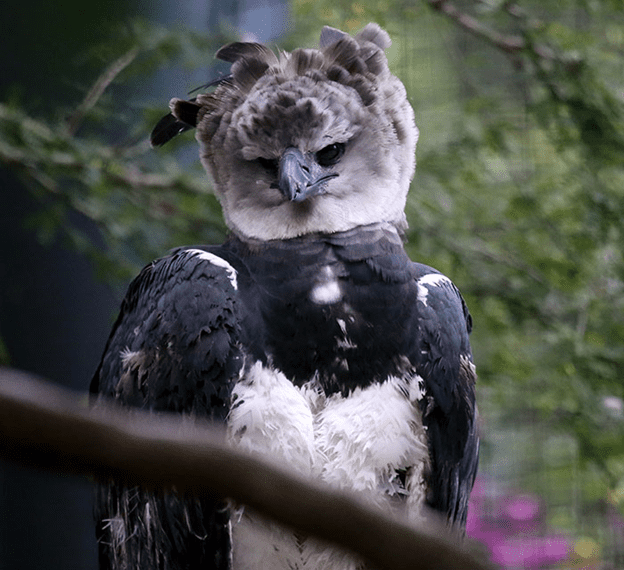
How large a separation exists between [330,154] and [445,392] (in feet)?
1.50

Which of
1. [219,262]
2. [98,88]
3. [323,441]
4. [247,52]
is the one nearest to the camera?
[323,441]

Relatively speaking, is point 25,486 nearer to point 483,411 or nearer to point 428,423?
point 483,411

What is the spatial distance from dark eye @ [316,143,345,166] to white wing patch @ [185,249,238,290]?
24 cm

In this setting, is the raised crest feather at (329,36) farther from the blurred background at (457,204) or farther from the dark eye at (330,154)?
the blurred background at (457,204)

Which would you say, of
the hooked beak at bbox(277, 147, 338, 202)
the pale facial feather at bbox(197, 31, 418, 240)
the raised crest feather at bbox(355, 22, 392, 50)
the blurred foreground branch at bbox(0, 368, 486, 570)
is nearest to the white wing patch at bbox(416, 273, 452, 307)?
the pale facial feather at bbox(197, 31, 418, 240)

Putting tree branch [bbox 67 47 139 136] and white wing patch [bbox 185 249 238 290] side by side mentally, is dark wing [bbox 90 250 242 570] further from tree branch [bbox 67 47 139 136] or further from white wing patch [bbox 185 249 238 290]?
tree branch [bbox 67 47 139 136]

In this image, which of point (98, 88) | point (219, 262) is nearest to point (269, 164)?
point (219, 262)

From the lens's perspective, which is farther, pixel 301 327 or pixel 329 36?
pixel 329 36

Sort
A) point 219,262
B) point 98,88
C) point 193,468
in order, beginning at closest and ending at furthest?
point 193,468 → point 219,262 → point 98,88

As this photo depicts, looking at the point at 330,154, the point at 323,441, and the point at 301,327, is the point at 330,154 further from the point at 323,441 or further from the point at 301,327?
the point at 323,441

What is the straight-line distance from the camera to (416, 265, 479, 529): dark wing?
136 cm

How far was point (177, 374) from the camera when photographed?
131 cm

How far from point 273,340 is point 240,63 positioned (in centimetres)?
53

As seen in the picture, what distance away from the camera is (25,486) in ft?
9.64
